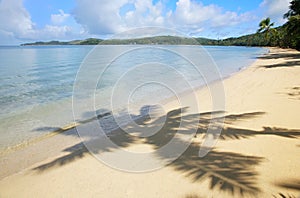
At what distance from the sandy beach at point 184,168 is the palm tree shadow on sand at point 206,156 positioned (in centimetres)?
2

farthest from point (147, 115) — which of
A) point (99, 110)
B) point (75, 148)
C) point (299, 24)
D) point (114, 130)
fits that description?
point (299, 24)

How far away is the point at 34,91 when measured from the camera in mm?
12328

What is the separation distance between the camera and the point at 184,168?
366cm

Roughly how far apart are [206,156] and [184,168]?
0.59m

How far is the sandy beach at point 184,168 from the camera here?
3.12 metres

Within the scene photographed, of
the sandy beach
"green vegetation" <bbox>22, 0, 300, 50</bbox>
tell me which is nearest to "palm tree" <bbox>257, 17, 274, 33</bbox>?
"green vegetation" <bbox>22, 0, 300, 50</bbox>

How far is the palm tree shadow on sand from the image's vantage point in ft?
10.5

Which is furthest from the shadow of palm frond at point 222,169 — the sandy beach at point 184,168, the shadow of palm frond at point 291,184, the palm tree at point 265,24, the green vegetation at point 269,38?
the palm tree at point 265,24

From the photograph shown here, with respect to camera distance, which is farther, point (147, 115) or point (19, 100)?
point (19, 100)

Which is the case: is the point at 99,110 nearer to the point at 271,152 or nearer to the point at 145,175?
the point at 145,175

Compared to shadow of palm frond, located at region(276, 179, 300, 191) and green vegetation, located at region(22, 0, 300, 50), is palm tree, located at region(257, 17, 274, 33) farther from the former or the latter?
shadow of palm frond, located at region(276, 179, 300, 191)

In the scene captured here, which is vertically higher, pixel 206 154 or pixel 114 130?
pixel 206 154

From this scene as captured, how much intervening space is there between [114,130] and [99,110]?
2686mm

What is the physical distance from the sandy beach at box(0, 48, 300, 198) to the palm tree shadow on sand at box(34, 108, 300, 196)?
15 mm
